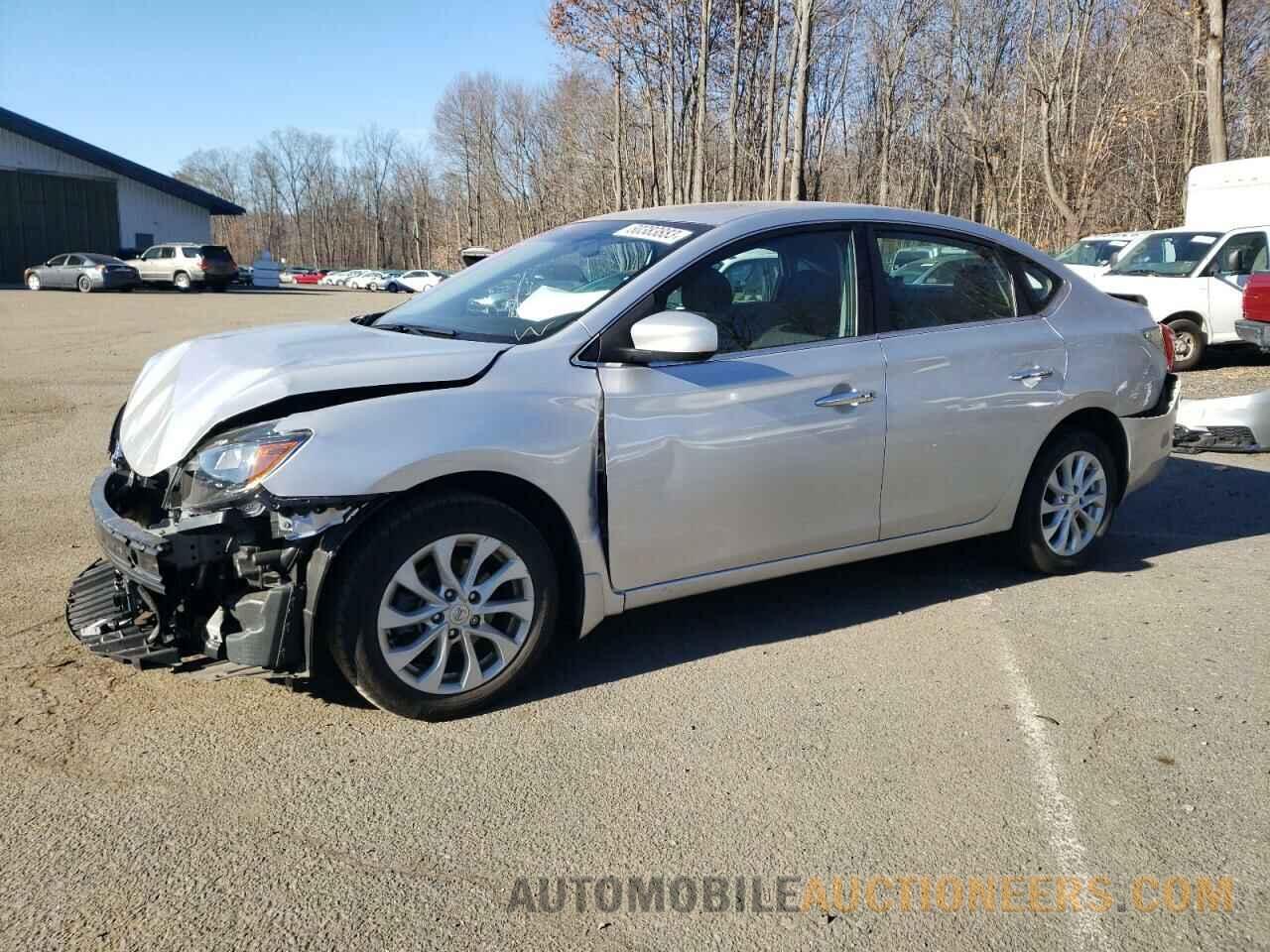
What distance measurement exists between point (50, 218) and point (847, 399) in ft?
161

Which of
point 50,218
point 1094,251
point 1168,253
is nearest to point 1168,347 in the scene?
point 1168,253

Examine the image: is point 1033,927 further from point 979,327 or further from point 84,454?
point 84,454

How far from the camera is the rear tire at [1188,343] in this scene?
13281 mm

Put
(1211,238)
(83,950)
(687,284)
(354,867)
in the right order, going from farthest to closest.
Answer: (1211,238)
(687,284)
(354,867)
(83,950)

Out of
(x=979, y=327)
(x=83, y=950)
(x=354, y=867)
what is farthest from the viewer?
(x=979, y=327)

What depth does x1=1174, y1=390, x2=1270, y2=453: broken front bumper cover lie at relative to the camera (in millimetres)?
8125

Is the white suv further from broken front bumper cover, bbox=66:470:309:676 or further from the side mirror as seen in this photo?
the side mirror

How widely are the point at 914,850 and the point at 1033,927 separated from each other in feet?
1.22

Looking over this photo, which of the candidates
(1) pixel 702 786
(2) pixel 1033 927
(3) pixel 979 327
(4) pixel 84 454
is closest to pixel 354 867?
(1) pixel 702 786

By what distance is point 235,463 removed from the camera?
3.34 metres

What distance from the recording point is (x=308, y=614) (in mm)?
3293

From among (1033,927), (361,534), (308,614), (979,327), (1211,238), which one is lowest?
(1033,927)

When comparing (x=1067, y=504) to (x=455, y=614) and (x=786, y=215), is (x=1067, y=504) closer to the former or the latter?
(x=786, y=215)

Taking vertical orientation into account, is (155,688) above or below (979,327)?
below
